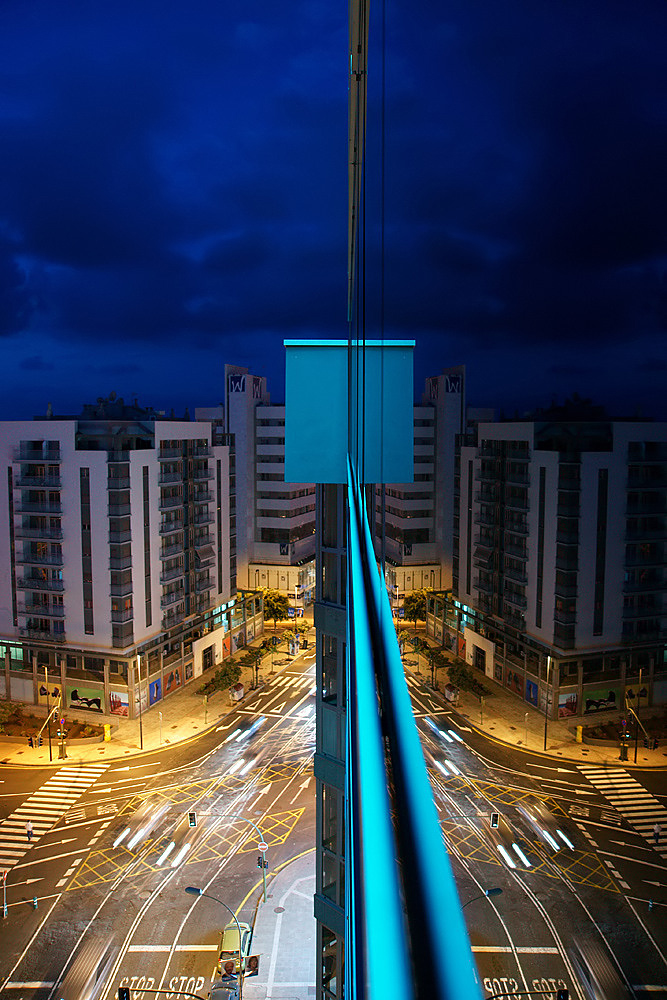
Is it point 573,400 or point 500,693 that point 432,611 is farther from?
point 573,400

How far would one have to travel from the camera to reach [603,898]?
19.1 m

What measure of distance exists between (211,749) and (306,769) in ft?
14.2

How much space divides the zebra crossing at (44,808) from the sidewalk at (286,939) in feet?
27.4

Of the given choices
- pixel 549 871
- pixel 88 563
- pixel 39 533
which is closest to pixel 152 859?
pixel 549 871

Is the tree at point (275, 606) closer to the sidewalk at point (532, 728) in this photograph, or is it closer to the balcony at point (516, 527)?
the sidewalk at point (532, 728)

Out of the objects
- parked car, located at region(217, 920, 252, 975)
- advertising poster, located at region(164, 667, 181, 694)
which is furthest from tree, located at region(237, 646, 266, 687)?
parked car, located at region(217, 920, 252, 975)

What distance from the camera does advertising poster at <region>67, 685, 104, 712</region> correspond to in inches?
1217

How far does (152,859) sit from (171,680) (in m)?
13.8

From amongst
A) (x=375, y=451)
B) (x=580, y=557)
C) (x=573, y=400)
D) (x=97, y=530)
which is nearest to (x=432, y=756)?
(x=580, y=557)

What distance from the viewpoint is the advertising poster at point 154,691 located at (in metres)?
32.2

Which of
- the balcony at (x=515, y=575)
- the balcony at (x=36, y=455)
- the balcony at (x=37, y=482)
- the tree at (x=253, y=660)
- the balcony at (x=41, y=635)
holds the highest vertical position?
the balcony at (x=36, y=455)

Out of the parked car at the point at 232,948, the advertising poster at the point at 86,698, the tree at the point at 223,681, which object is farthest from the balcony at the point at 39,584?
the parked car at the point at 232,948

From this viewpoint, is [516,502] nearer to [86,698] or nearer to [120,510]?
[120,510]

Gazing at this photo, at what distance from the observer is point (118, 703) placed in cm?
3080
